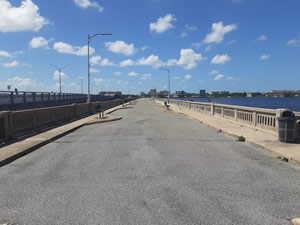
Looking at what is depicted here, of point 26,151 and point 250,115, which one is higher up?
point 250,115

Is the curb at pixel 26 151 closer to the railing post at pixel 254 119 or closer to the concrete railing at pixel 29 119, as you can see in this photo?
the concrete railing at pixel 29 119

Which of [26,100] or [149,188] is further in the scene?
[26,100]

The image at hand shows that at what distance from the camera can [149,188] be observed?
16.0 feet

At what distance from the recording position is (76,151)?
8.41 m

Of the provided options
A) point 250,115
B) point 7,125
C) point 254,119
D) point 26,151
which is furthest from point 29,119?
point 250,115

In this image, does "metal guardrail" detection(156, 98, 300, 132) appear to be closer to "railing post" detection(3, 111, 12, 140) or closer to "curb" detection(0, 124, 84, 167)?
"curb" detection(0, 124, 84, 167)

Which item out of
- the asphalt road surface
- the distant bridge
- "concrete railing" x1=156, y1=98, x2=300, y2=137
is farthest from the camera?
the distant bridge

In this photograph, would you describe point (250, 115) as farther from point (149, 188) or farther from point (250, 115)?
point (149, 188)

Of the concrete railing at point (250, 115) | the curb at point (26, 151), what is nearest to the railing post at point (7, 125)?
the curb at point (26, 151)

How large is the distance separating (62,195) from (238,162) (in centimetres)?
491

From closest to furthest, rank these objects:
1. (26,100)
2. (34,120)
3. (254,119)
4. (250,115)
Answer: (34,120), (254,119), (250,115), (26,100)

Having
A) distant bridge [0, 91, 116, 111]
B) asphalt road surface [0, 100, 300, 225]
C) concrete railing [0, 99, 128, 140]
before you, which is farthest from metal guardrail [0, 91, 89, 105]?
asphalt road surface [0, 100, 300, 225]

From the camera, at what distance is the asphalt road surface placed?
3.77m

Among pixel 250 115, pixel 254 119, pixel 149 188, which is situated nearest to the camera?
pixel 149 188
